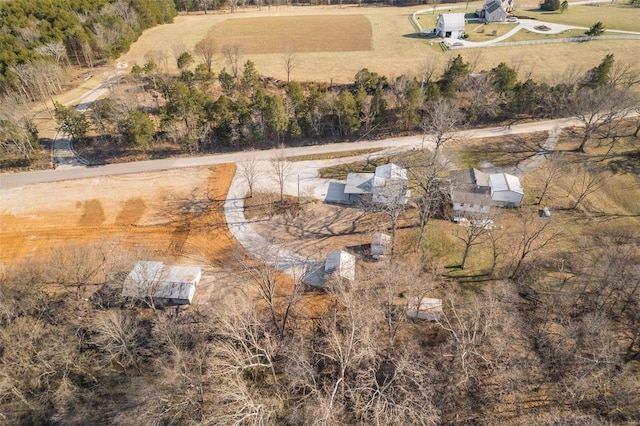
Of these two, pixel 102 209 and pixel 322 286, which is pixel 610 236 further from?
pixel 102 209

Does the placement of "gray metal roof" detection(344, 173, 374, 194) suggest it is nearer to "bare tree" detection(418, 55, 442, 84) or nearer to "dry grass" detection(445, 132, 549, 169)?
"dry grass" detection(445, 132, 549, 169)

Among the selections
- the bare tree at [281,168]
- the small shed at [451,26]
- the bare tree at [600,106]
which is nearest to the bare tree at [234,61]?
the bare tree at [281,168]

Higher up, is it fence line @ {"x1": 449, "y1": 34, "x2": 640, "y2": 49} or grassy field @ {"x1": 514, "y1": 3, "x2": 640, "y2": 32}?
grassy field @ {"x1": 514, "y1": 3, "x2": 640, "y2": 32}

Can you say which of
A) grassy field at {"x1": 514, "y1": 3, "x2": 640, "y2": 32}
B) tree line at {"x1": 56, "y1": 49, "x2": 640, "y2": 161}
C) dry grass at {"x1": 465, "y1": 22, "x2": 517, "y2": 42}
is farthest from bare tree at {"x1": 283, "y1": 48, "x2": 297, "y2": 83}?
grassy field at {"x1": 514, "y1": 3, "x2": 640, "y2": 32}

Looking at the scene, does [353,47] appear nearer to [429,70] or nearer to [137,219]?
[429,70]

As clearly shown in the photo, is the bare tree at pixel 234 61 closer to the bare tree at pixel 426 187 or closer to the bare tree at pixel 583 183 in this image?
the bare tree at pixel 426 187

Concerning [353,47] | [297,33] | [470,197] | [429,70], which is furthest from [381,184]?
[297,33]
